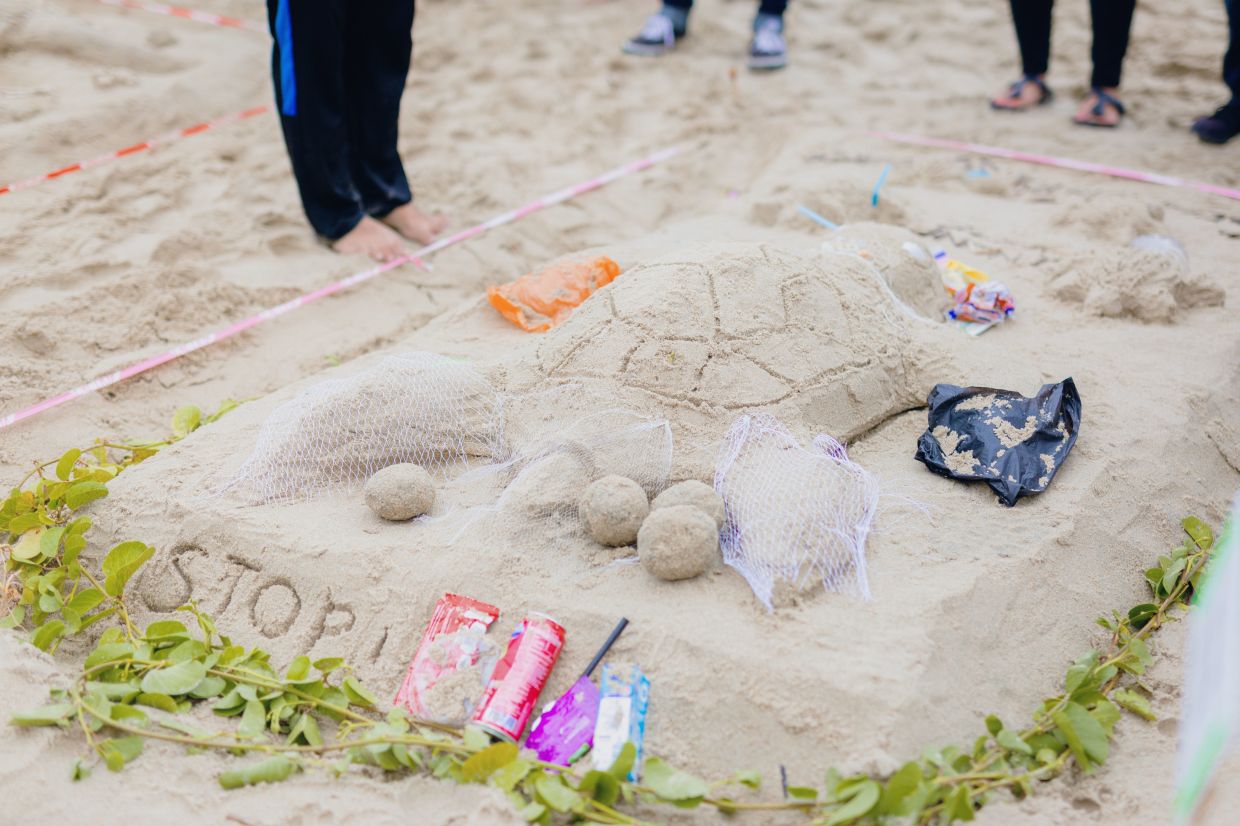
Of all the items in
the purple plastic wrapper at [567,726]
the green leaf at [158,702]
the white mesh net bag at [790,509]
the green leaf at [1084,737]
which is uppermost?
the white mesh net bag at [790,509]

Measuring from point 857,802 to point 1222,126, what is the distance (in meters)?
4.06

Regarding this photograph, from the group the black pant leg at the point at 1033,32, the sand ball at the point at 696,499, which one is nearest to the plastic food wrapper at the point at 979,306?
the sand ball at the point at 696,499

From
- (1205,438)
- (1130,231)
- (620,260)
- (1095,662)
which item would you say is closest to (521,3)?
(620,260)

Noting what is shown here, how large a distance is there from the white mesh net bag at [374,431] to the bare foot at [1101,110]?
358 cm

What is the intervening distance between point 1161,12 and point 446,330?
4855 mm

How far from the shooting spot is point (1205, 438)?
8.80 ft

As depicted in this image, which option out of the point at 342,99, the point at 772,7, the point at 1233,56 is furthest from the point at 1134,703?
the point at 772,7

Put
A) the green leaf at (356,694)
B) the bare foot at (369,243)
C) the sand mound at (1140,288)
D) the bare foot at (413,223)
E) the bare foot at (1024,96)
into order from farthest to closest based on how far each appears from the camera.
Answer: the bare foot at (1024,96) < the bare foot at (413,223) < the bare foot at (369,243) < the sand mound at (1140,288) < the green leaf at (356,694)

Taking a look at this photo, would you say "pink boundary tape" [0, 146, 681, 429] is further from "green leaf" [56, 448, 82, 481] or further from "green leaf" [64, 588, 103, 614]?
"green leaf" [64, 588, 103, 614]

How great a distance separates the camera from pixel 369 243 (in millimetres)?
3877

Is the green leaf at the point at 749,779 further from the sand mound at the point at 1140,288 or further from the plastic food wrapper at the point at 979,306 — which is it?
the sand mound at the point at 1140,288

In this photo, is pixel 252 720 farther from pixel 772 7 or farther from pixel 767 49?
pixel 772 7

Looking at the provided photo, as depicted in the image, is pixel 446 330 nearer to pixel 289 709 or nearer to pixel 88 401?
pixel 88 401

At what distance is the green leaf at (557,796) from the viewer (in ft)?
5.66
